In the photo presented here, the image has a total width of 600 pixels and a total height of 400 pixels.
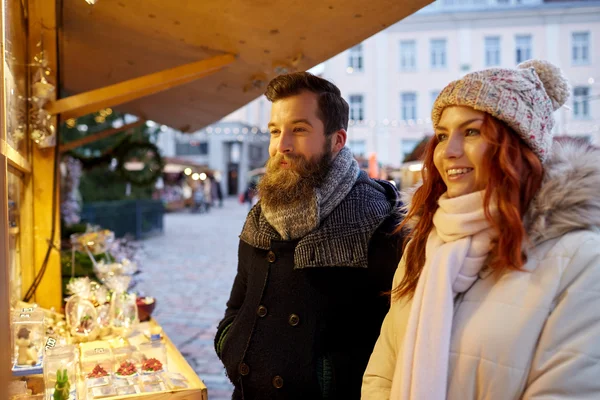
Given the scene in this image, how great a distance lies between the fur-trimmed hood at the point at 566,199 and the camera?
144 cm

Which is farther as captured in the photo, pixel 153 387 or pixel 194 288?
pixel 194 288

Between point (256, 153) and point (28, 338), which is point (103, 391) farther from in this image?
point (256, 153)

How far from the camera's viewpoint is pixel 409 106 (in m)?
29.5

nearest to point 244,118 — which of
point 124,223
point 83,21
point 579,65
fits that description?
point 579,65

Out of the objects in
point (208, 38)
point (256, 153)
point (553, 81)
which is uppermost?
point (256, 153)

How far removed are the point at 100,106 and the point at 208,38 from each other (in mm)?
1150

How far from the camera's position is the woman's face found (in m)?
1.54

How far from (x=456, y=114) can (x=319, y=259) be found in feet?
2.61

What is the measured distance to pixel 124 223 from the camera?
16.2m

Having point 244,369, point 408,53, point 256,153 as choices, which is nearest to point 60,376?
point 244,369

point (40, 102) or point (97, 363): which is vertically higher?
point (40, 102)

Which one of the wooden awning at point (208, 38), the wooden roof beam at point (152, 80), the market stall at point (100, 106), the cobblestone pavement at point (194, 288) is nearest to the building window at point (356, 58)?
the cobblestone pavement at point (194, 288)

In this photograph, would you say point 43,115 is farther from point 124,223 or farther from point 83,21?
point 124,223

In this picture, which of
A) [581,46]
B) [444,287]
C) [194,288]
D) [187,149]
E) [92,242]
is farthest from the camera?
[187,149]
